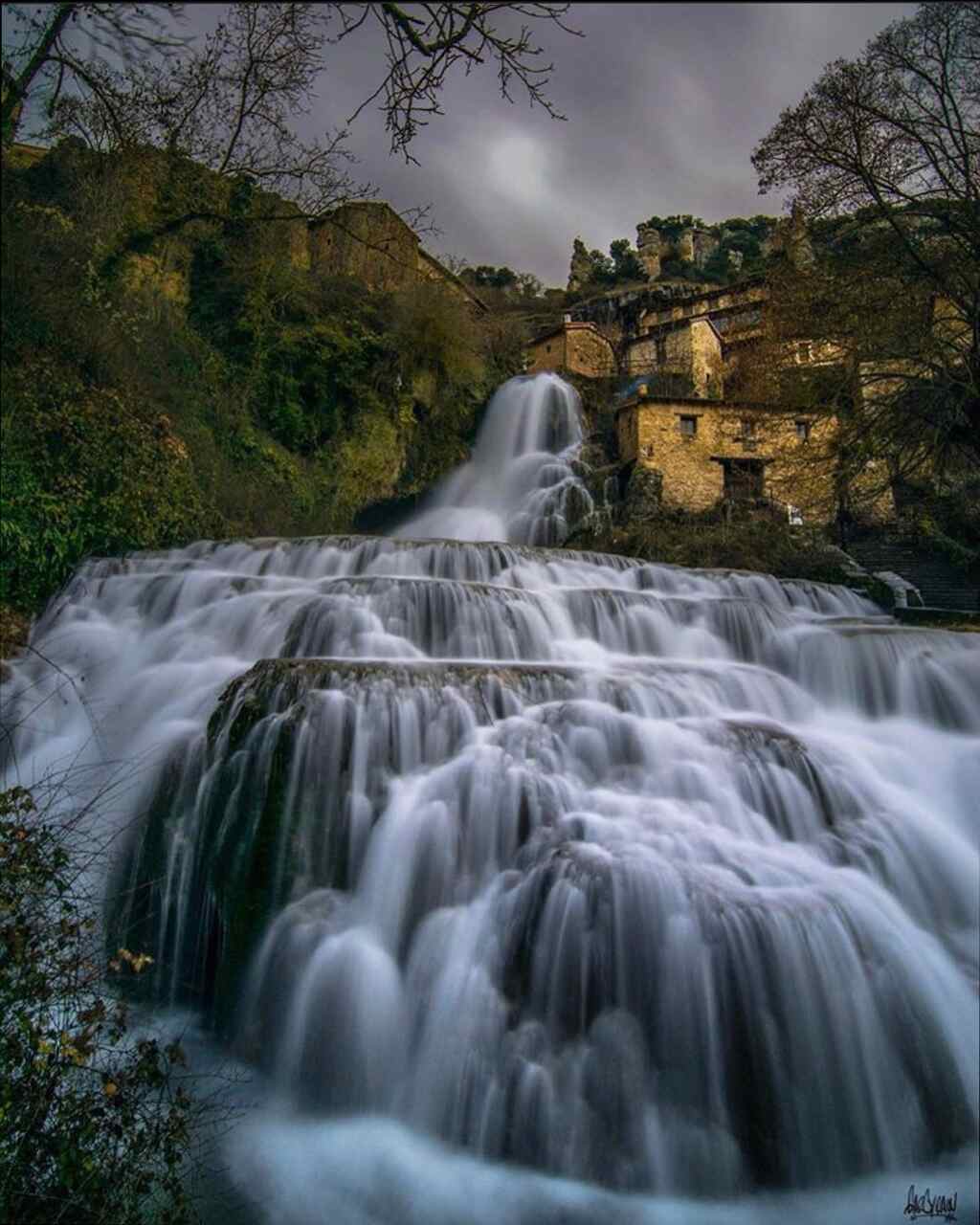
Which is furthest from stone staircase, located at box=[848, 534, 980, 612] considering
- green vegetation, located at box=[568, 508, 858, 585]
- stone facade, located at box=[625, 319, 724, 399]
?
stone facade, located at box=[625, 319, 724, 399]

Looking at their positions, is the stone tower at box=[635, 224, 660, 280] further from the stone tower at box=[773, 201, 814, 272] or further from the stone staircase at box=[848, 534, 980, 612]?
the stone tower at box=[773, 201, 814, 272]

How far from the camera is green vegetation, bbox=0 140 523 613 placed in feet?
35.0

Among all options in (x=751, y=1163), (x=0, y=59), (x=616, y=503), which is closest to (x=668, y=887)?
(x=751, y=1163)

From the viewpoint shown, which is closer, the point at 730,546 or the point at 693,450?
the point at 730,546

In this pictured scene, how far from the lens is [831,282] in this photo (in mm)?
13594

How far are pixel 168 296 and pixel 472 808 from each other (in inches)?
644

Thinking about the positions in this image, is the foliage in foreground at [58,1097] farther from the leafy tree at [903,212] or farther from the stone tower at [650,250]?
the stone tower at [650,250]

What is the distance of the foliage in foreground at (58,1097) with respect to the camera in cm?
255

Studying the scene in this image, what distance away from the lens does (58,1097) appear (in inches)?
107

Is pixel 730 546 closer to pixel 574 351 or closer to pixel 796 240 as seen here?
pixel 796 240

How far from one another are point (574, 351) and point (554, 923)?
37.2 m

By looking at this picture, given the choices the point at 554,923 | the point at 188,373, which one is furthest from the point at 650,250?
the point at 554,923

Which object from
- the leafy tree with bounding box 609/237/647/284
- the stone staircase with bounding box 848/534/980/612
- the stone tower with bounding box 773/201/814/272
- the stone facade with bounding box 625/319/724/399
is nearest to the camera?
the stone tower with bounding box 773/201/814/272

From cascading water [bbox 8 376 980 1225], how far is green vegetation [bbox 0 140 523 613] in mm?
3558
